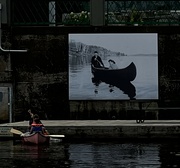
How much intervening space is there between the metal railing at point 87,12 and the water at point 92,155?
10491 millimetres

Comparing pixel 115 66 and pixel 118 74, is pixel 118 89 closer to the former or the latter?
pixel 118 74

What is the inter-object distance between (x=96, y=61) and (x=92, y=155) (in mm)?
13874

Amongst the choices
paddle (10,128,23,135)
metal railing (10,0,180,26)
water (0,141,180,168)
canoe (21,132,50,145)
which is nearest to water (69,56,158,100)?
metal railing (10,0,180,26)

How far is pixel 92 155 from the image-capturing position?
79.9ft

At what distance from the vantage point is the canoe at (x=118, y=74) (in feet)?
123

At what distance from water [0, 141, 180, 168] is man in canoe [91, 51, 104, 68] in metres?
9.26

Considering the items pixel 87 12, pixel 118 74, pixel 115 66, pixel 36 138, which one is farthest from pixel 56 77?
pixel 36 138

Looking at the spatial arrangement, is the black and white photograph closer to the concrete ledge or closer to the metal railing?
the metal railing

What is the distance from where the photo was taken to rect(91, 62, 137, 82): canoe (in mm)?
37531

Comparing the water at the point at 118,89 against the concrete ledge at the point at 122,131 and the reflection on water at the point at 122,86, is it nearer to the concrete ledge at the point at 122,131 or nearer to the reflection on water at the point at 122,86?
the reflection on water at the point at 122,86

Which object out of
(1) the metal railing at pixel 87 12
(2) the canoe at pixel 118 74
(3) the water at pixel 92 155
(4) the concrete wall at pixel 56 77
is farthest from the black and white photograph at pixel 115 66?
(3) the water at pixel 92 155

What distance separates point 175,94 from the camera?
36.9 metres

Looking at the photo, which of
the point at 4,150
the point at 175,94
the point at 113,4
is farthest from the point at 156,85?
the point at 4,150

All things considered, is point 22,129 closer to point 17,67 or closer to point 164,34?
point 17,67
